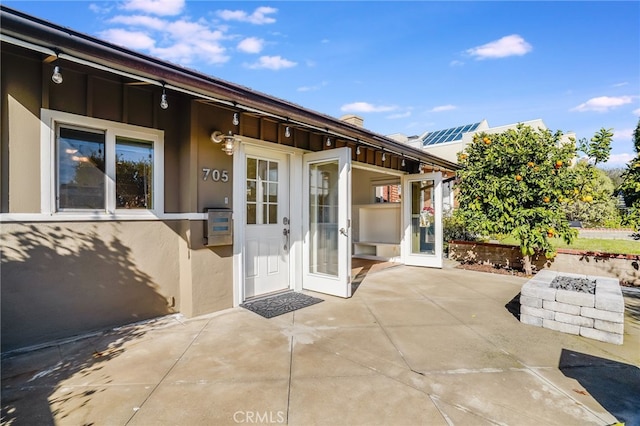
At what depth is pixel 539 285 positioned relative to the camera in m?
3.98

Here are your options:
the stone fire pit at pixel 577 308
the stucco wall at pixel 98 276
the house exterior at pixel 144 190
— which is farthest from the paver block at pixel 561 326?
the stucco wall at pixel 98 276

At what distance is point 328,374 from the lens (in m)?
2.64

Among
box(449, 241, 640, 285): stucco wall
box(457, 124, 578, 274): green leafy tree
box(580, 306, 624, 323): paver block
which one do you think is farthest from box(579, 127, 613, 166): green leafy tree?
box(580, 306, 624, 323): paver block

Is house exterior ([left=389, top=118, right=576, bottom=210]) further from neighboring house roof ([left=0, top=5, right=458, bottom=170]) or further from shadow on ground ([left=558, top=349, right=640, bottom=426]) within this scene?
shadow on ground ([left=558, top=349, right=640, bottom=426])

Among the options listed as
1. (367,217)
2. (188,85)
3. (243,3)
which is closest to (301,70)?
(243,3)

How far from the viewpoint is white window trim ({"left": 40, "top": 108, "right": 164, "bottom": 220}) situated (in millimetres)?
3186

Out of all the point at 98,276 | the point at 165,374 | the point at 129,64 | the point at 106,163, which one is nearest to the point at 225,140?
the point at 106,163

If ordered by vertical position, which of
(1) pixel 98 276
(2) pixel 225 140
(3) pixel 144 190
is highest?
(2) pixel 225 140

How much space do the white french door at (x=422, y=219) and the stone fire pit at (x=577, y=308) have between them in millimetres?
3418

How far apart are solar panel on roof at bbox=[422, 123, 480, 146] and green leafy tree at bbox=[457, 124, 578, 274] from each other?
1387 cm

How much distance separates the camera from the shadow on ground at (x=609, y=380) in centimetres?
218

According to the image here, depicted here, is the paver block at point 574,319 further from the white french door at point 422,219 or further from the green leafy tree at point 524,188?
the white french door at point 422,219

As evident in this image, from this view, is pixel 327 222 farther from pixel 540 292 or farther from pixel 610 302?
pixel 610 302

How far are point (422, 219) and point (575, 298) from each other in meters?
4.30
